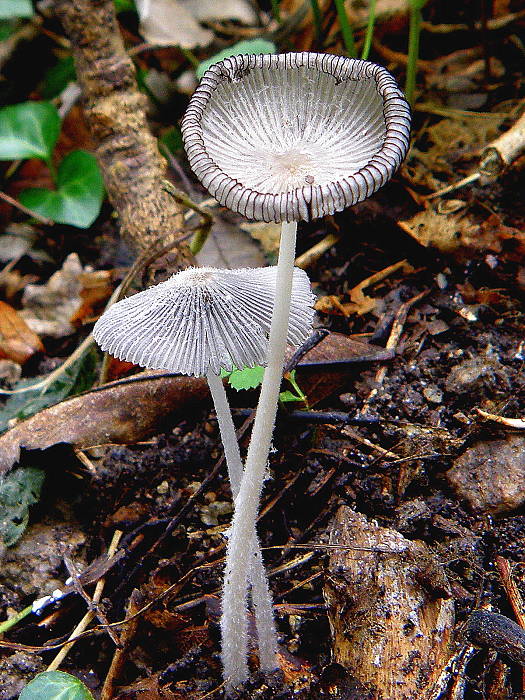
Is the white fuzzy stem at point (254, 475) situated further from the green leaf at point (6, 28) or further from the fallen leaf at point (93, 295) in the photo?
the green leaf at point (6, 28)

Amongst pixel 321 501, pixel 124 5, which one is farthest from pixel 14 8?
pixel 321 501

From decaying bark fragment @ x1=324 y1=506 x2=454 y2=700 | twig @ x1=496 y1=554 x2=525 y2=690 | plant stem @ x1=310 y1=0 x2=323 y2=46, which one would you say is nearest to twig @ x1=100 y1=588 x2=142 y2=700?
decaying bark fragment @ x1=324 y1=506 x2=454 y2=700

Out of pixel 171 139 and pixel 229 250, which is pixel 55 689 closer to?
pixel 229 250

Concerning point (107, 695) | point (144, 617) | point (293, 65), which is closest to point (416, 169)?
point (293, 65)

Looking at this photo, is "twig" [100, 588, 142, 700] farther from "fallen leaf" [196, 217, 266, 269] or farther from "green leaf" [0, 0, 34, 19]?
"green leaf" [0, 0, 34, 19]

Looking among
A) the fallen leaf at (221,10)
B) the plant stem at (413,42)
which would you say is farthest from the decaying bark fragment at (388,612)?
the fallen leaf at (221,10)

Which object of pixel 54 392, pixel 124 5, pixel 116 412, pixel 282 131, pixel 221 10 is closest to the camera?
pixel 282 131
